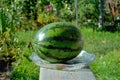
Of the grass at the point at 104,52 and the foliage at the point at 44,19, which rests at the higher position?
the foliage at the point at 44,19

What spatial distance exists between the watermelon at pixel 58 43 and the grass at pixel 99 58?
185 centimetres

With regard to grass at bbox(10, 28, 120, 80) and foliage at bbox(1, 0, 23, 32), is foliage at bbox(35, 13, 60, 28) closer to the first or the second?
foliage at bbox(1, 0, 23, 32)

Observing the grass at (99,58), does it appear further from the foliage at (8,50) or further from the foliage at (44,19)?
the foliage at (44,19)

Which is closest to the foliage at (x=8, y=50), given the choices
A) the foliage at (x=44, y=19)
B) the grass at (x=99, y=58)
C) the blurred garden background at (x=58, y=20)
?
the blurred garden background at (x=58, y=20)

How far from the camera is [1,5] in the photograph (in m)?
8.66

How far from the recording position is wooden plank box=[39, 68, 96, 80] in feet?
7.80

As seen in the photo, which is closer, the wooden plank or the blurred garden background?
the wooden plank

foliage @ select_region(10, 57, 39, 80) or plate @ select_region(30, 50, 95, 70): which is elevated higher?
plate @ select_region(30, 50, 95, 70)

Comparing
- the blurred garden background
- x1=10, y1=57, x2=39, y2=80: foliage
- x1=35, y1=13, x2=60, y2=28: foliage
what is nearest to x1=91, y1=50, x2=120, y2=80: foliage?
the blurred garden background

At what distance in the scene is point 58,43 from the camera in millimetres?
2582

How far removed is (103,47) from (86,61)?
406cm

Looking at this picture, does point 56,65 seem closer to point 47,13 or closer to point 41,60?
point 41,60

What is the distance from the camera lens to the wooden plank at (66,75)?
7.80ft

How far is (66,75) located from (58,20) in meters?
6.29
